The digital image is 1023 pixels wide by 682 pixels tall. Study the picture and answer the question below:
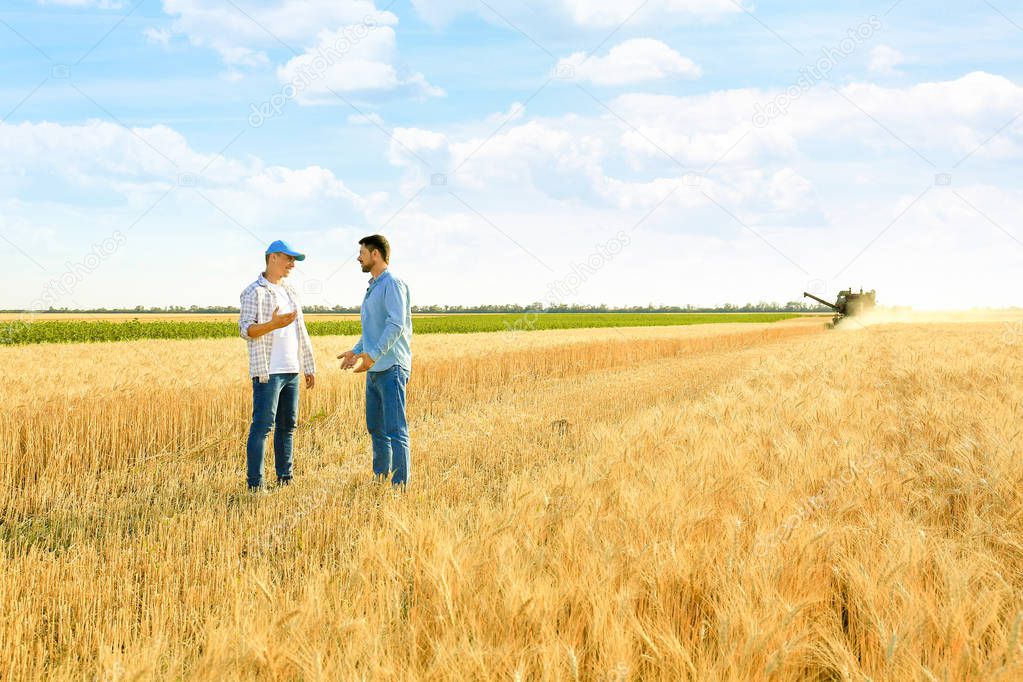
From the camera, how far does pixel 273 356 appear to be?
5.67m

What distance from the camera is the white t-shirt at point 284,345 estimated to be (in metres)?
5.67

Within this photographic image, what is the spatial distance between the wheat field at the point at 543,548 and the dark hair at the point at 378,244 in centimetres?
207

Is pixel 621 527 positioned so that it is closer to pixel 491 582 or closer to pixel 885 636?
pixel 491 582

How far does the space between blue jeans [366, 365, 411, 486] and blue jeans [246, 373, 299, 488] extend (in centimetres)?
90

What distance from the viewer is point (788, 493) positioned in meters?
3.33

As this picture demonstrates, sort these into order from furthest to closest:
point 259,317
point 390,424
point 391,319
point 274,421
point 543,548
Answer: point 274,421, point 259,317, point 390,424, point 391,319, point 543,548

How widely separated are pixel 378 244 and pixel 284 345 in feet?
4.33

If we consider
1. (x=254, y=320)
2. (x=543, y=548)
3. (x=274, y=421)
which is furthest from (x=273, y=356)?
(x=543, y=548)

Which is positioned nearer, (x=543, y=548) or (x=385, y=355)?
(x=543, y=548)

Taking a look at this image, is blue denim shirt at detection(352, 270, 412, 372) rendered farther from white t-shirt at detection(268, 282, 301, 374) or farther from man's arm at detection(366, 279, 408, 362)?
white t-shirt at detection(268, 282, 301, 374)

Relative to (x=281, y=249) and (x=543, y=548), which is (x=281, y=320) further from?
(x=543, y=548)

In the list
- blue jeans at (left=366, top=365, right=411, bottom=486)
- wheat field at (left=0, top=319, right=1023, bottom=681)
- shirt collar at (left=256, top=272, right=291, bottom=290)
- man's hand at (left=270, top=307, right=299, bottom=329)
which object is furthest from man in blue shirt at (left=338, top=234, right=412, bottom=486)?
shirt collar at (left=256, top=272, right=291, bottom=290)

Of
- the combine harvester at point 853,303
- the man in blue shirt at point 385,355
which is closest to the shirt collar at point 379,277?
the man in blue shirt at point 385,355

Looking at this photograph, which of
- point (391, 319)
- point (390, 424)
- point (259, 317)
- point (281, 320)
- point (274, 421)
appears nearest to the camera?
point (391, 319)
